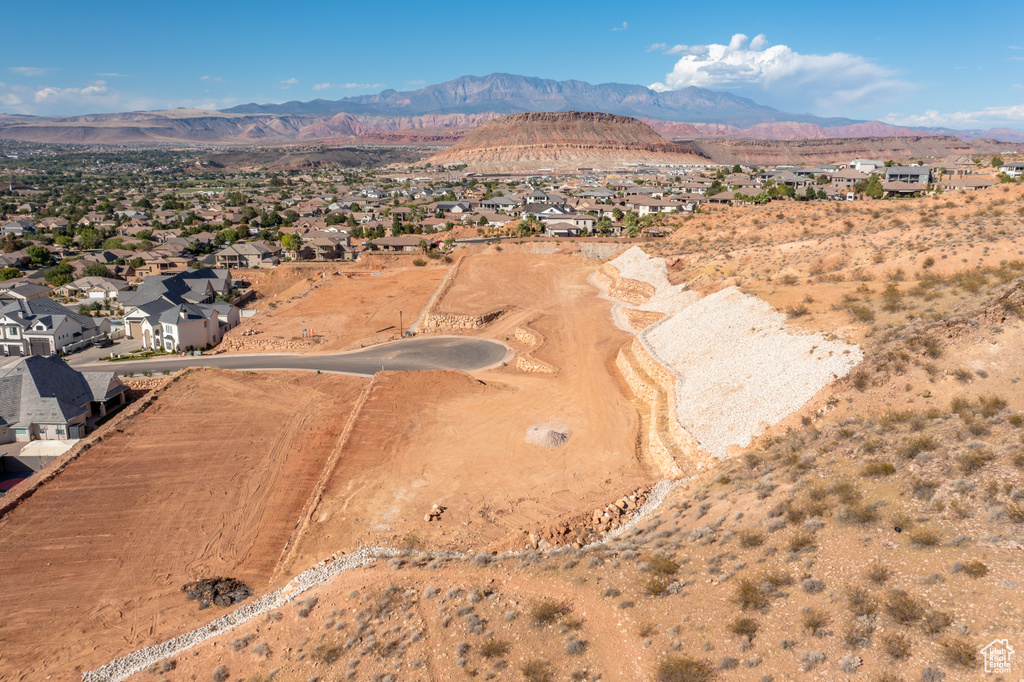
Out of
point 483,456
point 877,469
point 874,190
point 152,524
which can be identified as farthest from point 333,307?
point 874,190

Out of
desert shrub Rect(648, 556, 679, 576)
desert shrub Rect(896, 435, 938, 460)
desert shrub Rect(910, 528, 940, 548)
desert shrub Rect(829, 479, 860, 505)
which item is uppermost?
desert shrub Rect(896, 435, 938, 460)

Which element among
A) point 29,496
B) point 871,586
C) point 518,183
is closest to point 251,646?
point 871,586

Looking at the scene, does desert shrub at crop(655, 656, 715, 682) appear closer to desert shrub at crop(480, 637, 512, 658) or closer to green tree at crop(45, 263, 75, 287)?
desert shrub at crop(480, 637, 512, 658)

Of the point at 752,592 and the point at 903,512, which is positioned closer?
the point at 752,592

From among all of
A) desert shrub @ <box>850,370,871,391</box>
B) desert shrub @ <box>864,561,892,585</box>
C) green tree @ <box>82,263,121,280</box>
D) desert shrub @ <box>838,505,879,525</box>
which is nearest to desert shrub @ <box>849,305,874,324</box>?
desert shrub @ <box>850,370,871,391</box>

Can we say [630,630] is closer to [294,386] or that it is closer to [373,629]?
[373,629]

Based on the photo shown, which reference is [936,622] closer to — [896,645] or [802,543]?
[896,645]
